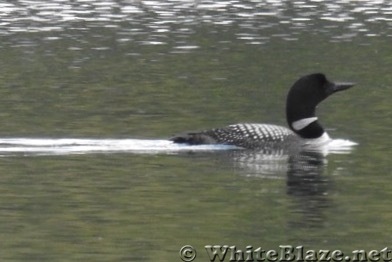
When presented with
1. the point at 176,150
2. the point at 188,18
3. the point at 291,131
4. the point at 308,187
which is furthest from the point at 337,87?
the point at 188,18

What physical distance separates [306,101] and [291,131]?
0.59 m

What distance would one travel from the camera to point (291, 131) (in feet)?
61.9

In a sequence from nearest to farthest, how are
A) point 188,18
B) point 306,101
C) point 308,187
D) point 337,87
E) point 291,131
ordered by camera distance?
point 308,187
point 291,131
point 306,101
point 337,87
point 188,18

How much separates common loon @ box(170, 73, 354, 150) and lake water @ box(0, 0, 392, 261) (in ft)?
0.72

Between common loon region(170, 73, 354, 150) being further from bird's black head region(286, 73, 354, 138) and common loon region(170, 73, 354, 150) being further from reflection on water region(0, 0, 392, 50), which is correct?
reflection on water region(0, 0, 392, 50)

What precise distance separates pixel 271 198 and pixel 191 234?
1.83 meters

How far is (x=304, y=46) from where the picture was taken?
110 ft

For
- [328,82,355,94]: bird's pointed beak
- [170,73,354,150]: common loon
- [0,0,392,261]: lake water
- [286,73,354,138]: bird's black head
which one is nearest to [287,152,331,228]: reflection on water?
[0,0,392,261]: lake water

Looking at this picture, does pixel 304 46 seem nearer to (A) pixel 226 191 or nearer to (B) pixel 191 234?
(A) pixel 226 191

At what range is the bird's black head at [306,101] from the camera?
18938 millimetres

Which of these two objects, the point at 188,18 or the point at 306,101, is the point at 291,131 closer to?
the point at 306,101

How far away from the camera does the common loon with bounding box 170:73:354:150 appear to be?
1830 cm

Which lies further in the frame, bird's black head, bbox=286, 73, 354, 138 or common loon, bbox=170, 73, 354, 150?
bird's black head, bbox=286, 73, 354, 138

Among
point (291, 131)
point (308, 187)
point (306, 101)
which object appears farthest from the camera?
point (306, 101)
